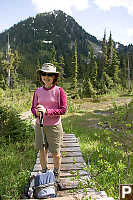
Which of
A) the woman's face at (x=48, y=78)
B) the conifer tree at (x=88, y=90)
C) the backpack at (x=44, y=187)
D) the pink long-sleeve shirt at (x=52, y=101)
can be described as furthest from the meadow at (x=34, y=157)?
the conifer tree at (x=88, y=90)

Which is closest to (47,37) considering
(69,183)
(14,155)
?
(14,155)

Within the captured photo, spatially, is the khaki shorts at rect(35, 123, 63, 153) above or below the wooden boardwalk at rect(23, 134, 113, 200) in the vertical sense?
above

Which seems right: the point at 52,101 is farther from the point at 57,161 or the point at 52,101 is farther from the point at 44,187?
the point at 44,187

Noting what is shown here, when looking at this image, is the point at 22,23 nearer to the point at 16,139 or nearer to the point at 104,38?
the point at 104,38

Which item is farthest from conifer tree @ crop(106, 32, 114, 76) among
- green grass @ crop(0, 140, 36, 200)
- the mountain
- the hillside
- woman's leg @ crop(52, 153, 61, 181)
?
the hillside

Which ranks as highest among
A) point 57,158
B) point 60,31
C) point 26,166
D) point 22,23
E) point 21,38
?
point 22,23

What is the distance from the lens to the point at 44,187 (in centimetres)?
260

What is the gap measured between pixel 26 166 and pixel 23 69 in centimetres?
5975

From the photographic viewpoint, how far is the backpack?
2.52 meters

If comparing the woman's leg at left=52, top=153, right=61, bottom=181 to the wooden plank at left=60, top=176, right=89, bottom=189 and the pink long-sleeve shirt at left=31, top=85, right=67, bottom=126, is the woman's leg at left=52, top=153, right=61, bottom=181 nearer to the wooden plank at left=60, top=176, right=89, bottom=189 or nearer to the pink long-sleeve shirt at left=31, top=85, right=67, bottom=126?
the wooden plank at left=60, top=176, right=89, bottom=189

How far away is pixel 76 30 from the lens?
5812 inches

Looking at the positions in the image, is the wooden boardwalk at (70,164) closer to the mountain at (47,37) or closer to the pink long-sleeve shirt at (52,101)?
the pink long-sleeve shirt at (52,101)

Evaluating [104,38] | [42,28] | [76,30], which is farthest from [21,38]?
[104,38]

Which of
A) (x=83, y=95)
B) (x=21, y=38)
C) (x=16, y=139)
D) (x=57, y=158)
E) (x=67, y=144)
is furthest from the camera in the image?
(x=21, y=38)
